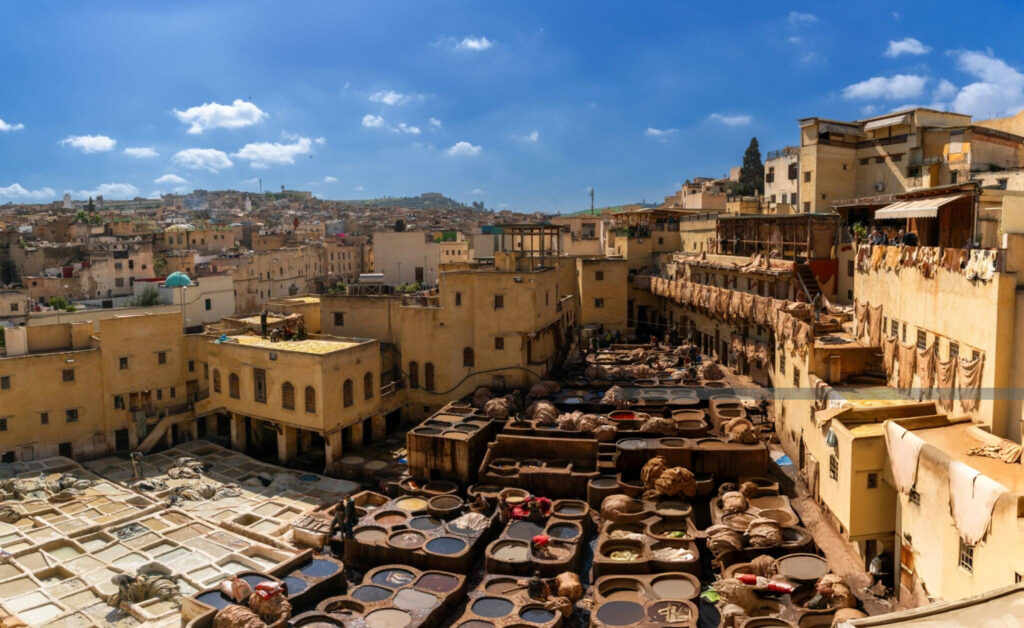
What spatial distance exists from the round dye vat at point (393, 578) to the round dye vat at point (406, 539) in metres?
0.89

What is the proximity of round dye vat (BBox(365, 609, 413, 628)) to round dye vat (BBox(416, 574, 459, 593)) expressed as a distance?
1.39 meters

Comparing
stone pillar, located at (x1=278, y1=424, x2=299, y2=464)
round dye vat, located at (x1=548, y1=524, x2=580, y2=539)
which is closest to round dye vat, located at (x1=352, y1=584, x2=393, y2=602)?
round dye vat, located at (x1=548, y1=524, x2=580, y2=539)

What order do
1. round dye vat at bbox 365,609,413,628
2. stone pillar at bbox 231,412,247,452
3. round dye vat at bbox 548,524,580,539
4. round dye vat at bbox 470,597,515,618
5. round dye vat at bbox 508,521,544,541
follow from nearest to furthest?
1. round dye vat at bbox 365,609,413,628
2. round dye vat at bbox 470,597,515,618
3. round dye vat at bbox 548,524,580,539
4. round dye vat at bbox 508,521,544,541
5. stone pillar at bbox 231,412,247,452

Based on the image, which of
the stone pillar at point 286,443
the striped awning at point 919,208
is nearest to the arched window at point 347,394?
the stone pillar at point 286,443

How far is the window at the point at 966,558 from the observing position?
1427cm

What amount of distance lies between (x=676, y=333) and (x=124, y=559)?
33.3 m

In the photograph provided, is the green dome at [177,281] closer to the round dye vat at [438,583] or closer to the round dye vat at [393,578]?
the round dye vat at [393,578]

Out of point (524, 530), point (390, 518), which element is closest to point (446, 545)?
point (524, 530)

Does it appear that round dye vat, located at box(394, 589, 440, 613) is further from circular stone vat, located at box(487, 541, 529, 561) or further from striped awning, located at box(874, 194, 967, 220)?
striped awning, located at box(874, 194, 967, 220)

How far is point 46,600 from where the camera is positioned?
21.5m

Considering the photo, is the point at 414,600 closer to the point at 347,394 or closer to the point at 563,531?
the point at 563,531

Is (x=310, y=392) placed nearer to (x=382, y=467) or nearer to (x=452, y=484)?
(x=382, y=467)

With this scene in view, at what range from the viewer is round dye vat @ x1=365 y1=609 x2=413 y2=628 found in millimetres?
18994

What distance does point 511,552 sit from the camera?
2244cm
